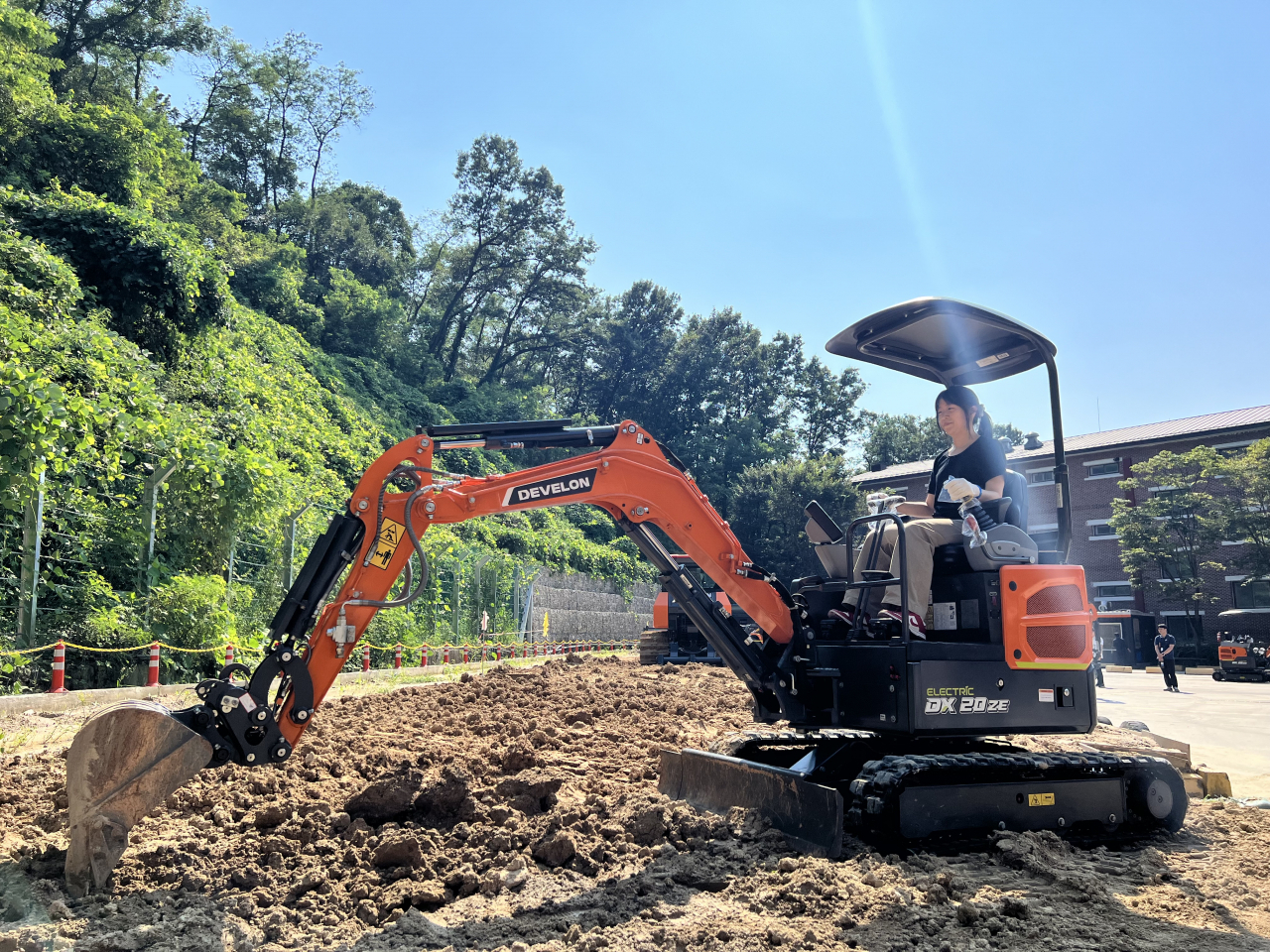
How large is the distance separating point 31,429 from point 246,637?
4506mm

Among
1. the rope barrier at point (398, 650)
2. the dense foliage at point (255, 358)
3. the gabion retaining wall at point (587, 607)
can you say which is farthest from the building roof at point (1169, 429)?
the rope barrier at point (398, 650)

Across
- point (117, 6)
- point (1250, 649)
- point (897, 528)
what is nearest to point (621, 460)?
point (897, 528)

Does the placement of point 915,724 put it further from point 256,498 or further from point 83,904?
point 256,498

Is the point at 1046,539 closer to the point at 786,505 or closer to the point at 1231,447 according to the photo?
the point at 1231,447

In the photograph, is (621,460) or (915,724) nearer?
(915,724)

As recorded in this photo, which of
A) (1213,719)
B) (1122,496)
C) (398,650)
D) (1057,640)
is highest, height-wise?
(1122,496)

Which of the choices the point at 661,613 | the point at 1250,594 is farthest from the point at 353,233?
the point at 1250,594

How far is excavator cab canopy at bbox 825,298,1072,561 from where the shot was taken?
17.8ft

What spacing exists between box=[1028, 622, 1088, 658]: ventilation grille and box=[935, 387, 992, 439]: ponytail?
1223mm

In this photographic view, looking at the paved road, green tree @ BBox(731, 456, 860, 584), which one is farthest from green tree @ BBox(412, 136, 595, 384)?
the paved road

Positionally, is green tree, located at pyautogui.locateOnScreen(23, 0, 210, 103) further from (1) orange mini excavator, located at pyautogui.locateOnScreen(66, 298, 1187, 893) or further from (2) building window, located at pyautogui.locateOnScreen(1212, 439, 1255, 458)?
(2) building window, located at pyautogui.locateOnScreen(1212, 439, 1255, 458)

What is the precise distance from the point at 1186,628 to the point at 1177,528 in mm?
4681

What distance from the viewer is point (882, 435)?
2709 inches

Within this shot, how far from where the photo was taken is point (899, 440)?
6825cm
